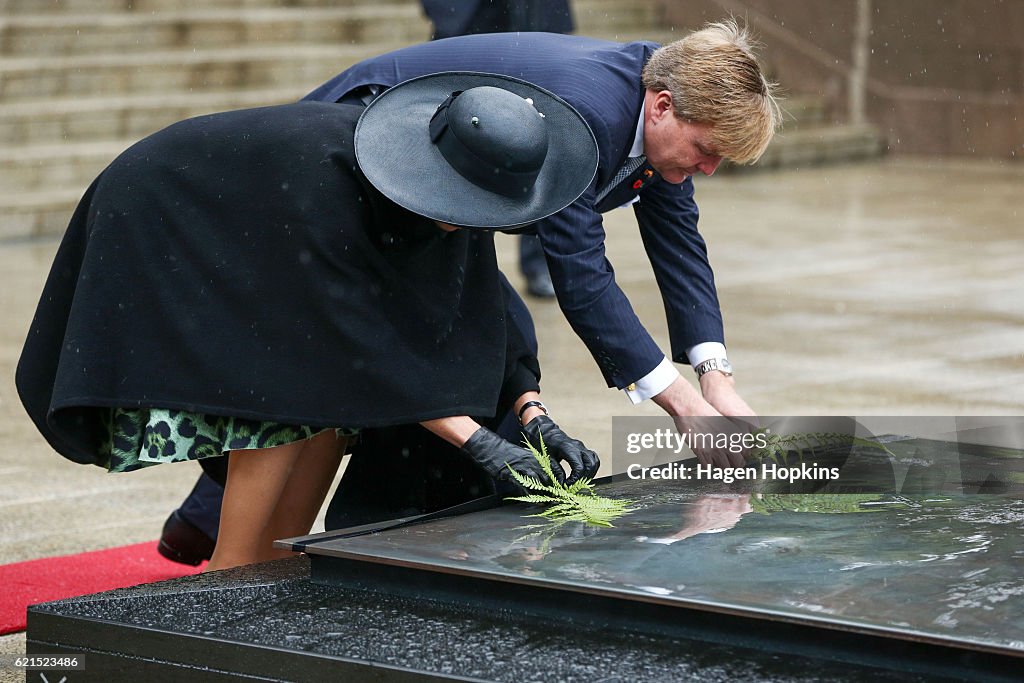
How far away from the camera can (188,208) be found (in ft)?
9.66

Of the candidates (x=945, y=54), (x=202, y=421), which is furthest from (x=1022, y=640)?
(x=945, y=54)

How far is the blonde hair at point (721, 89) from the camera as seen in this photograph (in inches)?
120

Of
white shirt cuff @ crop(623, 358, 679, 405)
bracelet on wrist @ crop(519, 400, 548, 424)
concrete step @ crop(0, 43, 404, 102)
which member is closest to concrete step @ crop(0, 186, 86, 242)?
concrete step @ crop(0, 43, 404, 102)

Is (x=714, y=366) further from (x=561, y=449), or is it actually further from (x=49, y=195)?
(x=49, y=195)

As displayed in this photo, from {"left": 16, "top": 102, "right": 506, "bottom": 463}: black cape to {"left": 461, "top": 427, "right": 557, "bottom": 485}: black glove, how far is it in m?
0.08

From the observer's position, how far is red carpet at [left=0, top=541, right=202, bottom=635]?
138 inches

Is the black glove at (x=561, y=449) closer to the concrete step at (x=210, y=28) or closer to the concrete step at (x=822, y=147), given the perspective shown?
the concrete step at (x=210, y=28)

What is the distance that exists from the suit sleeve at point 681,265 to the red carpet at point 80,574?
4.02ft

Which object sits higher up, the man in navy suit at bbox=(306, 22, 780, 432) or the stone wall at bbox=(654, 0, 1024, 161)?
the stone wall at bbox=(654, 0, 1024, 161)

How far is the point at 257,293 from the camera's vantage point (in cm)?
293

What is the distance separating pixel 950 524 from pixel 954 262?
20.5ft

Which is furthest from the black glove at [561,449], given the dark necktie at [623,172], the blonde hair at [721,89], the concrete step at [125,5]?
the concrete step at [125,5]

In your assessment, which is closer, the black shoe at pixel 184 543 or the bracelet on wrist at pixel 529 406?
the bracelet on wrist at pixel 529 406

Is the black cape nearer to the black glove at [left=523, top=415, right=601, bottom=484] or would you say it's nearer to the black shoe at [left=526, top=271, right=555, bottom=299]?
the black glove at [left=523, top=415, right=601, bottom=484]
